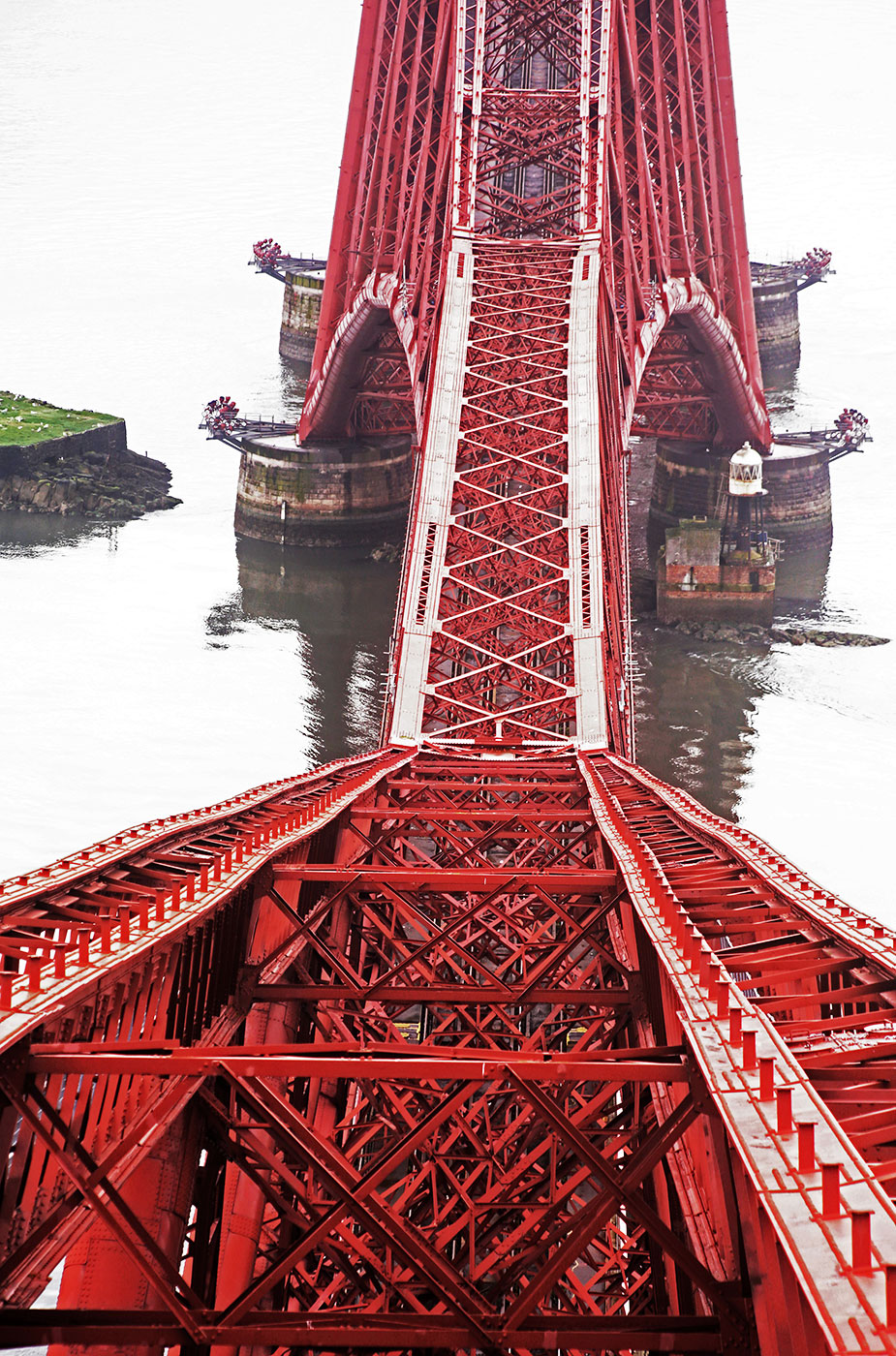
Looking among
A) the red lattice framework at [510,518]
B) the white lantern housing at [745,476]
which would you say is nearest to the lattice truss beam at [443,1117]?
the red lattice framework at [510,518]

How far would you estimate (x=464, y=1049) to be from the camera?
7059 mm

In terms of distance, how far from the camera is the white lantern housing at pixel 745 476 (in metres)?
52.7

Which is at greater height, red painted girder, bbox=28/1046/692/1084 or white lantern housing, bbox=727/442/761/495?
white lantern housing, bbox=727/442/761/495

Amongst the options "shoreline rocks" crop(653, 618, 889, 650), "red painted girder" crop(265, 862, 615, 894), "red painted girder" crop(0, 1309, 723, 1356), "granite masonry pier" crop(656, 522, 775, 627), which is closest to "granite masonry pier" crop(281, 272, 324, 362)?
"granite masonry pier" crop(656, 522, 775, 627)

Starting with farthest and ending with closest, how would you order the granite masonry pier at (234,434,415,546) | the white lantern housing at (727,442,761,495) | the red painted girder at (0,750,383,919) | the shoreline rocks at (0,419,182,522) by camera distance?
the shoreline rocks at (0,419,182,522)
the granite masonry pier at (234,434,415,546)
the white lantern housing at (727,442,761,495)
the red painted girder at (0,750,383,919)

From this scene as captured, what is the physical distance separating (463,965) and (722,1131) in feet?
38.7

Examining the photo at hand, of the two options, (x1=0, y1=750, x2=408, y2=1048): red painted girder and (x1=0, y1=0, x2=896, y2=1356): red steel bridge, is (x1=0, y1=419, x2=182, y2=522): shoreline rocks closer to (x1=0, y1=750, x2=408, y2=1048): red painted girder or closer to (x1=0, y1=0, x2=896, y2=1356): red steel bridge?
(x1=0, y1=0, x2=896, y2=1356): red steel bridge

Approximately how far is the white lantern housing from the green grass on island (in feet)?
109

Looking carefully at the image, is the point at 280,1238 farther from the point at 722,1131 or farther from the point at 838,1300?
the point at 838,1300

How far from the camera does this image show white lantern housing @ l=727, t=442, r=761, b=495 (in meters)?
52.7

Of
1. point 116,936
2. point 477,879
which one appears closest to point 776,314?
point 477,879

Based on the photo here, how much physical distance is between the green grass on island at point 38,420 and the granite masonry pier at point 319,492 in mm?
14679

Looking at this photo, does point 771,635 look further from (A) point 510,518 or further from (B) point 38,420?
(B) point 38,420

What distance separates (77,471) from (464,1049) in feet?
217
